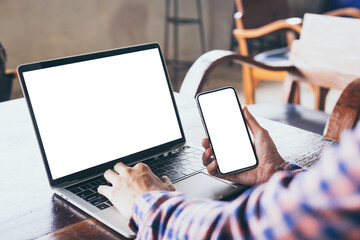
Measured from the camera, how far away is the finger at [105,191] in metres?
0.66

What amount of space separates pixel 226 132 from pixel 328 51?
3.25ft

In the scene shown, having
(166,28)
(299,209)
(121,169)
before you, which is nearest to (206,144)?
(121,169)

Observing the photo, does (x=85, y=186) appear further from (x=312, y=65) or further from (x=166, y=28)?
(x=166, y=28)

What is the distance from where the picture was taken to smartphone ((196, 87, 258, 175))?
73cm

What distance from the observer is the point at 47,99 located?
29.9 inches

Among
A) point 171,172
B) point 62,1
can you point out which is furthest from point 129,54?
point 62,1

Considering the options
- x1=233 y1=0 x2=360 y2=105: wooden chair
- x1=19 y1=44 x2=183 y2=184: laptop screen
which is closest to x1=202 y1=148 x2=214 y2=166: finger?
x1=19 y1=44 x2=183 y2=184: laptop screen

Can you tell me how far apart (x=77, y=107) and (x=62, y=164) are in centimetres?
11

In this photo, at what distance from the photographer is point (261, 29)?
2.37 m

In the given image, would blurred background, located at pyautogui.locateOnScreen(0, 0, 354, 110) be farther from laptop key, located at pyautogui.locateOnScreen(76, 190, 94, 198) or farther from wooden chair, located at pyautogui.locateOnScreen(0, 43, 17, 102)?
laptop key, located at pyautogui.locateOnScreen(76, 190, 94, 198)

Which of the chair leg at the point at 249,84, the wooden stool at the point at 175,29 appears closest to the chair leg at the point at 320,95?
the chair leg at the point at 249,84

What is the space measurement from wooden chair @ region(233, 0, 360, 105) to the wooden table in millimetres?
1085

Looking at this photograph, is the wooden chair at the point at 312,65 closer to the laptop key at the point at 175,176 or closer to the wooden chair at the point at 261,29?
the wooden chair at the point at 261,29

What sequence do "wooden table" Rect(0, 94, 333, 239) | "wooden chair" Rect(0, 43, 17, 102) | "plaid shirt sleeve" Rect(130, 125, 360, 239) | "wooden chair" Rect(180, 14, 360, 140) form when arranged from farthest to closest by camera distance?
"wooden chair" Rect(0, 43, 17, 102) < "wooden chair" Rect(180, 14, 360, 140) < "wooden table" Rect(0, 94, 333, 239) < "plaid shirt sleeve" Rect(130, 125, 360, 239)
